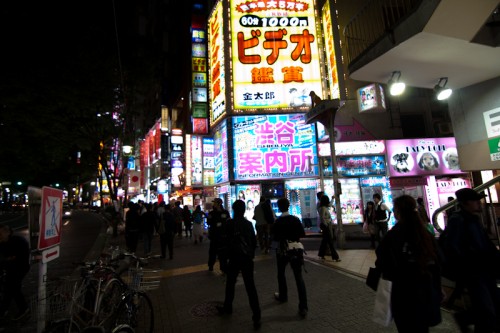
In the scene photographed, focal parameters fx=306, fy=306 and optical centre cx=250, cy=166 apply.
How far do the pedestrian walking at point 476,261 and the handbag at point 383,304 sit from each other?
96 cm

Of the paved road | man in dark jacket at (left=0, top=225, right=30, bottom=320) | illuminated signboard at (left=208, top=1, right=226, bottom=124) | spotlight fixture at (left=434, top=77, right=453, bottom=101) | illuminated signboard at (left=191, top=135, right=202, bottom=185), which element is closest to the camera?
the paved road

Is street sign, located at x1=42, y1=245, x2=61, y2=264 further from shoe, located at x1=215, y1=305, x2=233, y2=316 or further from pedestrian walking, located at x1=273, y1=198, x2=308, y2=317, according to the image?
pedestrian walking, located at x1=273, y1=198, x2=308, y2=317

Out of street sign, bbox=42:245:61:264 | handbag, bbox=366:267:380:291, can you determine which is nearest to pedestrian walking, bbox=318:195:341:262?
handbag, bbox=366:267:380:291

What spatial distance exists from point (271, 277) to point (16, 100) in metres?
9.66

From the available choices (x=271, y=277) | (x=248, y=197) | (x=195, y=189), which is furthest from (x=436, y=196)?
(x=195, y=189)

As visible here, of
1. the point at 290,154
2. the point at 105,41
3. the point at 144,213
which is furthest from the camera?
the point at 290,154

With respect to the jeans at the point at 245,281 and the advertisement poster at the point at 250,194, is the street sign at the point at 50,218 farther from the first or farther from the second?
the advertisement poster at the point at 250,194

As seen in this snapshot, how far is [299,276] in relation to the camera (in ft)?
16.4

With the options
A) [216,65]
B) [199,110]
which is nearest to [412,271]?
[216,65]

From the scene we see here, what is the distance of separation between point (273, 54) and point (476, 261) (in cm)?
1406

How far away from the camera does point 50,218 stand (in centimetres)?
436

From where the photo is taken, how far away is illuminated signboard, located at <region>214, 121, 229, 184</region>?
1580cm

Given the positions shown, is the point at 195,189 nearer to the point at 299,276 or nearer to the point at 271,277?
the point at 271,277

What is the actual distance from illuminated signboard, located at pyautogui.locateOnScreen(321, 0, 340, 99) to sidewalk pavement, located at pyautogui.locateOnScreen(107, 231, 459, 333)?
8755 millimetres
